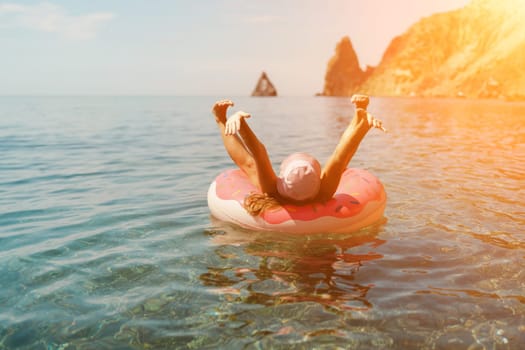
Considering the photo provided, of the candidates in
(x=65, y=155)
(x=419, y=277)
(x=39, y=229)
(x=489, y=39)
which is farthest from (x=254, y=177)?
(x=489, y=39)

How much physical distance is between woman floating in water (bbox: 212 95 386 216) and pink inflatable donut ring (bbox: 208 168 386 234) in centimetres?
13

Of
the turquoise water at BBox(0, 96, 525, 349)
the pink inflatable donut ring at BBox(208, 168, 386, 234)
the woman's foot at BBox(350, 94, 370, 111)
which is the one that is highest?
the woman's foot at BBox(350, 94, 370, 111)

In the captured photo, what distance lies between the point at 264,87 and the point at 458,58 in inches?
2640

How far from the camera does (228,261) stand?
4816 millimetres

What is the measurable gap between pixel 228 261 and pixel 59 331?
1843 millimetres

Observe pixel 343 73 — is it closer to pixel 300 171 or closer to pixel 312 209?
pixel 312 209

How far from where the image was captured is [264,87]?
16825 cm

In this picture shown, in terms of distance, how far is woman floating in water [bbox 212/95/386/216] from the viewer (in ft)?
17.0

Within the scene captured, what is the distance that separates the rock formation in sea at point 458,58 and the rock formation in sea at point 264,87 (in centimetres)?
2989

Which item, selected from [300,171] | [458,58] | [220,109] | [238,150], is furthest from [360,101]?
[458,58]

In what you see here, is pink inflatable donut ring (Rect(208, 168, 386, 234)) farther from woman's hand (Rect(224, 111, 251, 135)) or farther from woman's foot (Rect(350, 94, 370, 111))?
woman's hand (Rect(224, 111, 251, 135))

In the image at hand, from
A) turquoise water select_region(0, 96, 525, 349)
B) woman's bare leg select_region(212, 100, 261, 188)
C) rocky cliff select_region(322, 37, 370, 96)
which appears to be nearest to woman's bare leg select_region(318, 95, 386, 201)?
turquoise water select_region(0, 96, 525, 349)

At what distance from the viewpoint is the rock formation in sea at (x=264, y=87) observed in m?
167

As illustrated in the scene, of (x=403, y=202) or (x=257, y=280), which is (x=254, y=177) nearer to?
(x=257, y=280)
